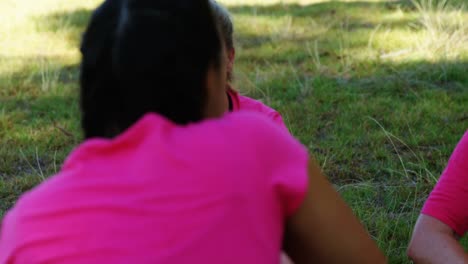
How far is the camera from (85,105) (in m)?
1.33

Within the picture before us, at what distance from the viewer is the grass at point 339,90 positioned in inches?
143

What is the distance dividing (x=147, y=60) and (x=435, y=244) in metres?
1.14

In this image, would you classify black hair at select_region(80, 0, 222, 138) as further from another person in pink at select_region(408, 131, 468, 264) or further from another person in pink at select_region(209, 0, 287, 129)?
another person in pink at select_region(209, 0, 287, 129)

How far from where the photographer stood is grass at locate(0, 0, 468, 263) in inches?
143

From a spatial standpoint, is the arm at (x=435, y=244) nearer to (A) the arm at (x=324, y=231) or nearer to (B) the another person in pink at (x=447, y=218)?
(B) the another person in pink at (x=447, y=218)

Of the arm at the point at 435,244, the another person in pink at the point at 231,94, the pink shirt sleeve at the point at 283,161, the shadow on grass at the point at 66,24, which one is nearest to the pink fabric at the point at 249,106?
the another person in pink at the point at 231,94

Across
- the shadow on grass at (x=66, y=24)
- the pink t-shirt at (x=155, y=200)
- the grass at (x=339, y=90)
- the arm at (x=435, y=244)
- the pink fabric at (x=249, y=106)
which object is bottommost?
the shadow on grass at (x=66, y=24)

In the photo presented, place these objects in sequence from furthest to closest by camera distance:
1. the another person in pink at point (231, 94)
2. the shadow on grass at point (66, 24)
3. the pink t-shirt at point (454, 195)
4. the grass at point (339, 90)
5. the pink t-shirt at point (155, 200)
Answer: the shadow on grass at point (66, 24), the grass at point (339, 90), the another person in pink at point (231, 94), the pink t-shirt at point (454, 195), the pink t-shirt at point (155, 200)

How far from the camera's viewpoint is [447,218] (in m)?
2.08

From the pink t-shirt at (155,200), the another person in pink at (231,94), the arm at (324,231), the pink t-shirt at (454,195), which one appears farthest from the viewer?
the another person in pink at (231,94)

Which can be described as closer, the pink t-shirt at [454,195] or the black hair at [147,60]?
the black hair at [147,60]

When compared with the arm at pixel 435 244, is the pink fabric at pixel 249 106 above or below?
above

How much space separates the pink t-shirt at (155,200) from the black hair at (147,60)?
60mm

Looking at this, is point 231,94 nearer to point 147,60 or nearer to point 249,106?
point 249,106
